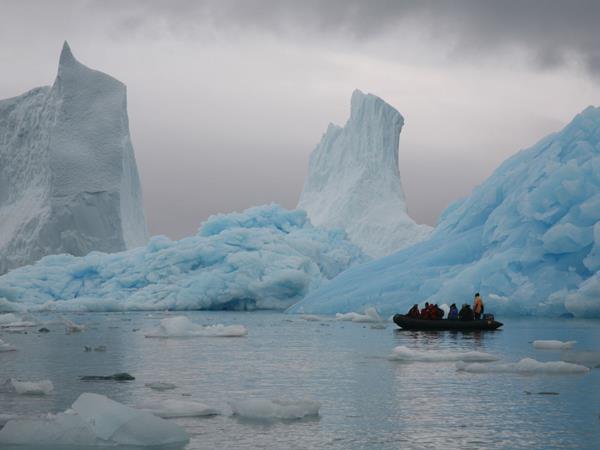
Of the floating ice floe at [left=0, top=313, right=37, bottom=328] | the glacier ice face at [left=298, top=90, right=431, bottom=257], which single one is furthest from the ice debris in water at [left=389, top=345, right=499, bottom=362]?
the glacier ice face at [left=298, top=90, right=431, bottom=257]

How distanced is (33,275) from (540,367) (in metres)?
29.5

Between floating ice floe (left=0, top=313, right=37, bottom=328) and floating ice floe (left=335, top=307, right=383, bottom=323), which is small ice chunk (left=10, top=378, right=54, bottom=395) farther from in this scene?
floating ice floe (left=335, top=307, right=383, bottom=323)

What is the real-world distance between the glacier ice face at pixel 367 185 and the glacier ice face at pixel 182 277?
13.7 metres

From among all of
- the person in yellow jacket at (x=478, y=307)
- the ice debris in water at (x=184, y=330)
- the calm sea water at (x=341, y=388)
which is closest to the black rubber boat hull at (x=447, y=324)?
the person in yellow jacket at (x=478, y=307)

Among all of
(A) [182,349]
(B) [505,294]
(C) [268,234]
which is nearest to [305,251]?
(C) [268,234]

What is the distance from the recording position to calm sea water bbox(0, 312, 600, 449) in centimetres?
693

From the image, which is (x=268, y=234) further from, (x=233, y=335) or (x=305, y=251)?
(x=233, y=335)

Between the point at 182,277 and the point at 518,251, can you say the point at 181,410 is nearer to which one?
the point at 518,251

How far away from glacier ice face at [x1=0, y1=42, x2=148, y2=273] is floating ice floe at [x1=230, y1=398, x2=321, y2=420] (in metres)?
38.5

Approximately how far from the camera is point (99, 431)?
21.6ft

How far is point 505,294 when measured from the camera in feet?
84.3

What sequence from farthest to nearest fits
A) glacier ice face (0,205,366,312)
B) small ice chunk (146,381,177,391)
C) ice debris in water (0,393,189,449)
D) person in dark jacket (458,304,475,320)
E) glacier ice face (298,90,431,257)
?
glacier ice face (298,90,431,257)
glacier ice face (0,205,366,312)
person in dark jacket (458,304,475,320)
small ice chunk (146,381,177,391)
ice debris in water (0,393,189,449)

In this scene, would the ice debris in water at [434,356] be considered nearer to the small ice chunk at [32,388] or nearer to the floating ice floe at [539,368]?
the floating ice floe at [539,368]

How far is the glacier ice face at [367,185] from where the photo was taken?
172 ft
